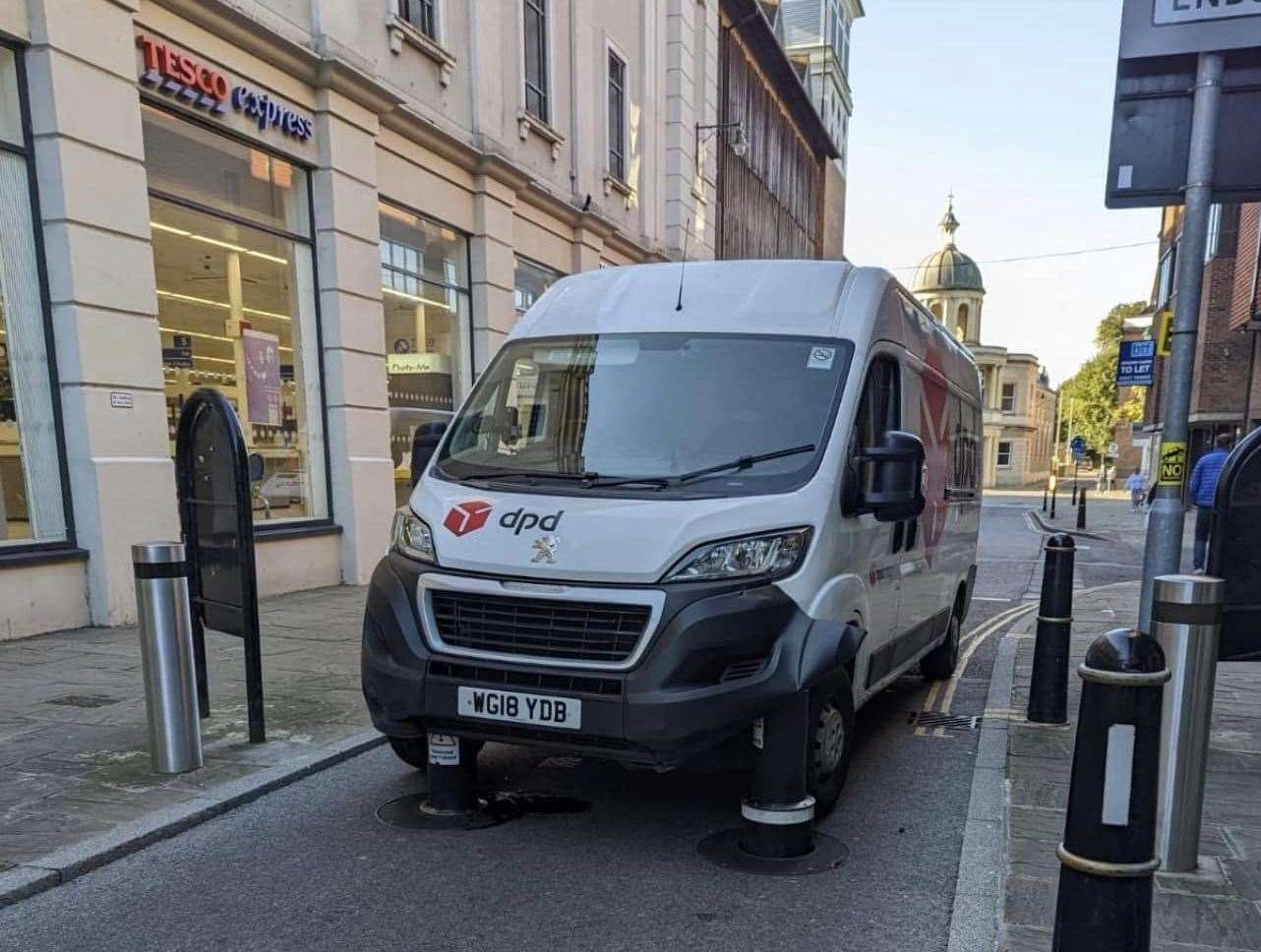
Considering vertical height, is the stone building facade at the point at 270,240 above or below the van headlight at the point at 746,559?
above

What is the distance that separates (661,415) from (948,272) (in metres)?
74.4

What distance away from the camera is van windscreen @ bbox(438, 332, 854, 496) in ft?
12.4

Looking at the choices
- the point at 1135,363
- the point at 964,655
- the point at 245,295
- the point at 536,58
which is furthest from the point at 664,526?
the point at 536,58

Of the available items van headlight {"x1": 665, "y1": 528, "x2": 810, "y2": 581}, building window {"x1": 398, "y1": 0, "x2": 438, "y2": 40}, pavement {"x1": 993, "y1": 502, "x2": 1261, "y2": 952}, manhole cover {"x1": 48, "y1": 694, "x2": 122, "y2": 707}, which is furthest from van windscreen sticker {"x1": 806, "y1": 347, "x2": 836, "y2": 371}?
building window {"x1": 398, "y1": 0, "x2": 438, "y2": 40}

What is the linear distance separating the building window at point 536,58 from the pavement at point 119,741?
404 inches

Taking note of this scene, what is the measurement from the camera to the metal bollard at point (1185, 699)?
315 centimetres

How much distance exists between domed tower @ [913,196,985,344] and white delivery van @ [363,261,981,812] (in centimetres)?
7209

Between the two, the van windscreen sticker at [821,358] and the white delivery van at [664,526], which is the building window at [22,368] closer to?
the white delivery van at [664,526]

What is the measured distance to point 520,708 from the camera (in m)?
3.42

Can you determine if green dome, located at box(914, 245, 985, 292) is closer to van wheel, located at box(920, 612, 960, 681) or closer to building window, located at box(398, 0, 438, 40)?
building window, located at box(398, 0, 438, 40)

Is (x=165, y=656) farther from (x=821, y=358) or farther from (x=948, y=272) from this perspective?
(x=948, y=272)

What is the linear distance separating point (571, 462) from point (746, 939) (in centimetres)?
198

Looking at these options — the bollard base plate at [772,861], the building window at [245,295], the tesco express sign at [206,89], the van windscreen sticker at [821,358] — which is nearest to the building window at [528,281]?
the building window at [245,295]

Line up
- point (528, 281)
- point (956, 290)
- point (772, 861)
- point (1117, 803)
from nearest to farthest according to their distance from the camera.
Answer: point (1117, 803)
point (772, 861)
point (528, 281)
point (956, 290)
